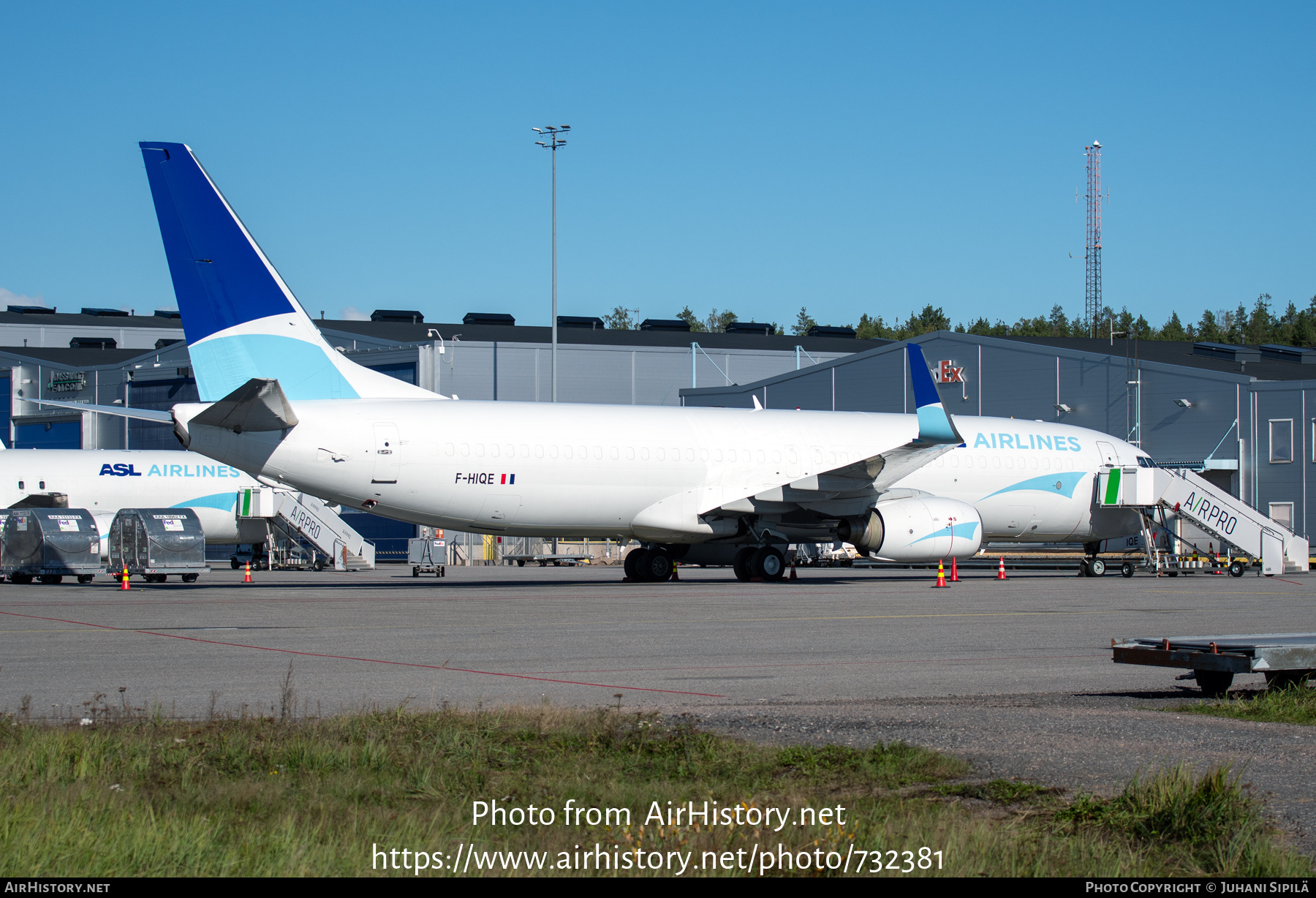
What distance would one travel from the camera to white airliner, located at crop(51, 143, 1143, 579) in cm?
2455

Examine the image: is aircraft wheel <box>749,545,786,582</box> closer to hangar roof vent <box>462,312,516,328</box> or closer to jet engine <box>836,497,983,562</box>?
jet engine <box>836,497,983,562</box>

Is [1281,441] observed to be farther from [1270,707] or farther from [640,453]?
[1270,707]

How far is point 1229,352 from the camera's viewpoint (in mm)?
55844

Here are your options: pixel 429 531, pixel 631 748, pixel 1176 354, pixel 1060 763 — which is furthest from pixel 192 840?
pixel 1176 354

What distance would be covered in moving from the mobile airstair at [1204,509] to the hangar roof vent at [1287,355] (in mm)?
24257

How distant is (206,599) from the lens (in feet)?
78.3

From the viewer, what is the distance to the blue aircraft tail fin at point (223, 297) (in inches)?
947

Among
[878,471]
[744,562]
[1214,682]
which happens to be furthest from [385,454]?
[1214,682]

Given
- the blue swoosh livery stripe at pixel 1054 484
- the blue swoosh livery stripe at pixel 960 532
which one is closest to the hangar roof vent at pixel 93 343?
the blue swoosh livery stripe at pixel 1054 484

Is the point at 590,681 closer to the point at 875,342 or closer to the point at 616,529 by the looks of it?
the point at 616,529

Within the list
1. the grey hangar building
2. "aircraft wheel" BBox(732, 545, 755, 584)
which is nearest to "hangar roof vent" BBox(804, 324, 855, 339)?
the grey hangar building

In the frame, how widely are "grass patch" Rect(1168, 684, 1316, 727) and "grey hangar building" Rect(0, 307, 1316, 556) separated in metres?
31.9

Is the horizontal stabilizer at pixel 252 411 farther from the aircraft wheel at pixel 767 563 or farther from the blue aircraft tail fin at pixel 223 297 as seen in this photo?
the aircraft wheel at pixel 767 563

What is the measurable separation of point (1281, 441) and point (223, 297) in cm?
3542
